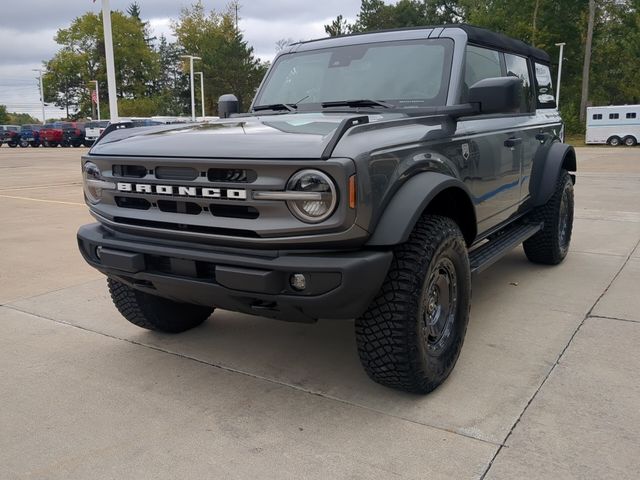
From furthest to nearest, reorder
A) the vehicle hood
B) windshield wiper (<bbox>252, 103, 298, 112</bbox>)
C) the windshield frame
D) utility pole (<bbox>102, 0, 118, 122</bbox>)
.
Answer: utility pole (<bbox>102, 0, 118, 122</bbox>) < windshield wiper (<bbox>252, 103, 298, 112</bbox>) < the windshield frame < the vehicle hood

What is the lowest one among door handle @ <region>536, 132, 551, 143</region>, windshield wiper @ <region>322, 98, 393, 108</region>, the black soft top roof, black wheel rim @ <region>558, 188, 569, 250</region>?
black wheel rim @ <region>558, 188, 569, 250</region>

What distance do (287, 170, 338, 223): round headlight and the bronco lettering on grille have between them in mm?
236

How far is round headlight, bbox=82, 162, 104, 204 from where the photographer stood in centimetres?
321

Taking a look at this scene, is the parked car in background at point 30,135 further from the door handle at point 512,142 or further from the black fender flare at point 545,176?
the door handle at point 512,142

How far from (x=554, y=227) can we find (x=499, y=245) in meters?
1.31

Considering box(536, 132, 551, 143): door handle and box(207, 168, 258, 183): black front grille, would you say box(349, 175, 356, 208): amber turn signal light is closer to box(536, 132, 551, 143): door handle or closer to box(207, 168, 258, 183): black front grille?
box(207, 168, 258, 183): black front grille

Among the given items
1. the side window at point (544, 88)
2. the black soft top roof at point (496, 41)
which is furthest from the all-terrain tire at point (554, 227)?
the black soft top roof at point (496, 41)

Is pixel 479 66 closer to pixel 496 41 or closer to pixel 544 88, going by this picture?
pixel 496 41

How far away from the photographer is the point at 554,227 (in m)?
5.27

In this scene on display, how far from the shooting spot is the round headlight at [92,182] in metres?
3.21

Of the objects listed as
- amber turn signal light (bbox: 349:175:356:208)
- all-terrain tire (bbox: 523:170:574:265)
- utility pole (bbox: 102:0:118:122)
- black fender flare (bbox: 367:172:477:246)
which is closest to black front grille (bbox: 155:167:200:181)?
amber turn signal light (bbox: 349:175:356:208)

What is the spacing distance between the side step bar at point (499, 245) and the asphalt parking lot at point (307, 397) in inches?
18.5

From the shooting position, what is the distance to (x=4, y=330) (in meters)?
4.07

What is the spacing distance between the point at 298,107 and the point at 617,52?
168 feet
